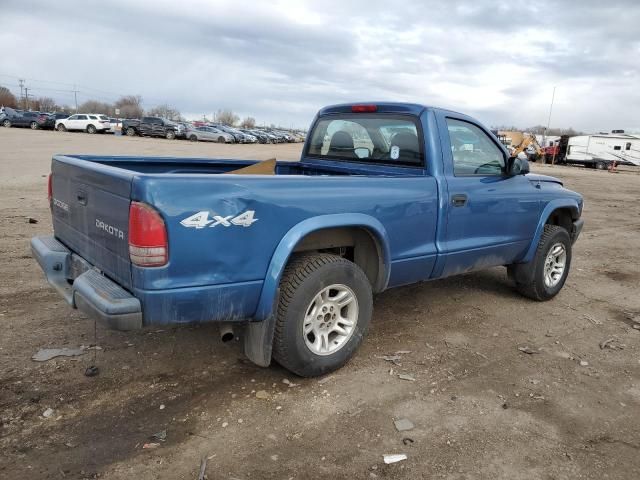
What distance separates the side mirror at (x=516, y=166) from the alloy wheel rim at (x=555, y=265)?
1.14 m

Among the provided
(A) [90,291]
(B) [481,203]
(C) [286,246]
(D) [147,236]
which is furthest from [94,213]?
(B) [481,203]

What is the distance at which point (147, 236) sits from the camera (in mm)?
2664

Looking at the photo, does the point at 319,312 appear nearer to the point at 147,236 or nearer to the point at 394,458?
the point at 394,458

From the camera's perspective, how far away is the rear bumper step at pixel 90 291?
273 cm

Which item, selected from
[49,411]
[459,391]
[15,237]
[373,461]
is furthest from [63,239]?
[15,237]

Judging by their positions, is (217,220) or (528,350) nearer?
(217,220)

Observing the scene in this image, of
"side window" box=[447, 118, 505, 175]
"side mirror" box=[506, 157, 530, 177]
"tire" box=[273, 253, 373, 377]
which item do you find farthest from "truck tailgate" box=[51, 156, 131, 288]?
"side mirror" box=[506, 157, 530, 177]

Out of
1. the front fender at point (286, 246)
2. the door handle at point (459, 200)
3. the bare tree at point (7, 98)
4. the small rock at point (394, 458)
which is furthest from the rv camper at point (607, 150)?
the bare tree at point (7, 98)

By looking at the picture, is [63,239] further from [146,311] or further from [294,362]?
[294,362]

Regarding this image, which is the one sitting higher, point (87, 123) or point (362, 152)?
point (362, 152)

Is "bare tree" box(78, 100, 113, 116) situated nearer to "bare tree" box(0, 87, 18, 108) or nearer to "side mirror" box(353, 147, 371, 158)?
"bare tree" box(0, 87, 18, 108)

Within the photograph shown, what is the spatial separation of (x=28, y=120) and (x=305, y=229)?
157 feet

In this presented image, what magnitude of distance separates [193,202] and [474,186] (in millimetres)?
2571

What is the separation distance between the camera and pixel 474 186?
4355mm
